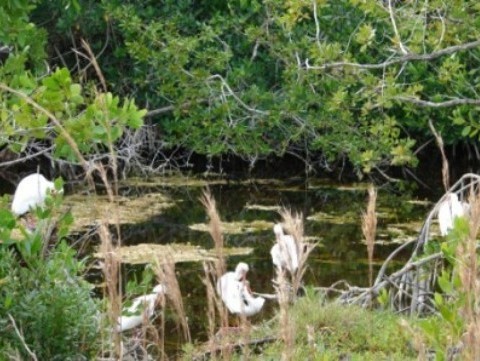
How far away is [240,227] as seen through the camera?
9.26 meters

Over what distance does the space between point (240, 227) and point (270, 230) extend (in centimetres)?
25

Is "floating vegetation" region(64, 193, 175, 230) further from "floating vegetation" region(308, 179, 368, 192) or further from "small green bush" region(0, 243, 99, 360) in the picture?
"small green bush" region(0, 243, 99, 360)

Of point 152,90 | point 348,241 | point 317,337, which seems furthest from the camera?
point 152,90

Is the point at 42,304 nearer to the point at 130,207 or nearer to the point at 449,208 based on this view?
the point at 449,208

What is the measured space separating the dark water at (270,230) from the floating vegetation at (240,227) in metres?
0.05

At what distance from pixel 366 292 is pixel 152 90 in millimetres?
6165

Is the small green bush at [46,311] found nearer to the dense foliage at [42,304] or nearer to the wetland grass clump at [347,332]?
the dense foliage at [42,304]

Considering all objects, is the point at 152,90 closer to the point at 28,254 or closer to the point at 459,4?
the point at 459,4

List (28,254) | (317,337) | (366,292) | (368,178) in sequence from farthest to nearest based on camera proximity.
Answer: (368,178) < (366,292) < (317,337) < (28,254)

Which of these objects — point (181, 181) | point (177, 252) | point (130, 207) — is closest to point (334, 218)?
point (130, 207)

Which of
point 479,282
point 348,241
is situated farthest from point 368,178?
point 479,282

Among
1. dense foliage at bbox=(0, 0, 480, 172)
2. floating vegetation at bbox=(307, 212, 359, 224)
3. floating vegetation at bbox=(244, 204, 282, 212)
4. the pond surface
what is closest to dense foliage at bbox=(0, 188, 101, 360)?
the pond surface

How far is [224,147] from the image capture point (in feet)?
34.2

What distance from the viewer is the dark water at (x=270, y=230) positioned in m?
7.65
